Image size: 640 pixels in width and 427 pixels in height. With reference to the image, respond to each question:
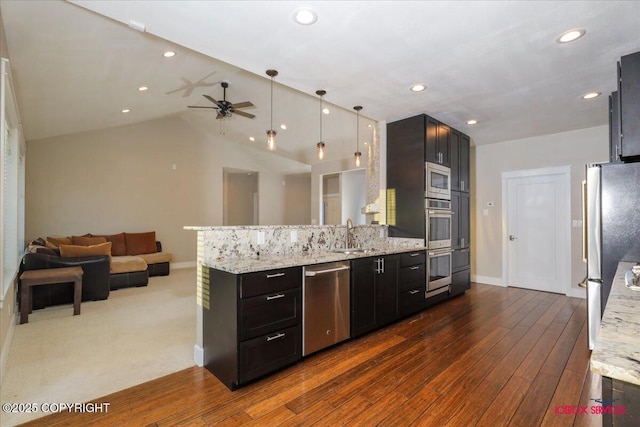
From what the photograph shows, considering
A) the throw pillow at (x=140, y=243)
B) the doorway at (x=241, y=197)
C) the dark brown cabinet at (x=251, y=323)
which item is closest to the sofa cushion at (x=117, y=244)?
the throw pillow at (x=140, y=243)

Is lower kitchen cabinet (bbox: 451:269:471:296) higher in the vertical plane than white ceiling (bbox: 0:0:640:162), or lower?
lower

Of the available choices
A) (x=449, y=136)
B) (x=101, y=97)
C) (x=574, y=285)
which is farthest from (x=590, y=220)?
(x=101, y=97)

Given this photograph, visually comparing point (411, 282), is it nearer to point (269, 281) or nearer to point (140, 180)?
point (269, 281)

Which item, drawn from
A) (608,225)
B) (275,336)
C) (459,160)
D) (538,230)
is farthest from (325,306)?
(538,230)

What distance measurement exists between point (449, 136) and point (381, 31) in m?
2.72

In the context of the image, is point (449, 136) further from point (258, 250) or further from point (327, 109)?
point (258, 250)

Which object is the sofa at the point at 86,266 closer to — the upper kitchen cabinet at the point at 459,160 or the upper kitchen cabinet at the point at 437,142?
the upper kitchen cabinet at the point at 437,142

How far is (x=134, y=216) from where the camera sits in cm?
701

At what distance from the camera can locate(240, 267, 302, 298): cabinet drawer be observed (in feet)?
7.14

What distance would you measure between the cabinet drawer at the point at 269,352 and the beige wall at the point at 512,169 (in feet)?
14.9

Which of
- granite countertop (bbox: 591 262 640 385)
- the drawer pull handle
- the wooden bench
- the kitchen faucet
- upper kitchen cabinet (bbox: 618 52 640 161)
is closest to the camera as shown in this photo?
granite countertop (bbox: 591 262 640 385)

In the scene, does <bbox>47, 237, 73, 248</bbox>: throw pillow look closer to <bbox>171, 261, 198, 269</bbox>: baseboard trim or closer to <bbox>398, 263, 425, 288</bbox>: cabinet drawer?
<bbox>171, 261, 198, 269</bbox>: baseboard trim

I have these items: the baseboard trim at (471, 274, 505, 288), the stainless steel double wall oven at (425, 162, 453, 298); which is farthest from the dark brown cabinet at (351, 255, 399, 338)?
the baseboard trim at (471, 274, 505, 288)

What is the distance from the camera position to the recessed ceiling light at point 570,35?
222cm
